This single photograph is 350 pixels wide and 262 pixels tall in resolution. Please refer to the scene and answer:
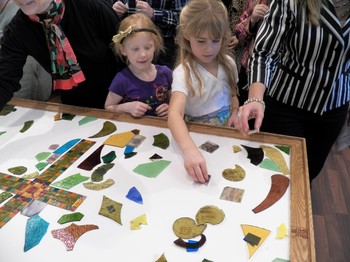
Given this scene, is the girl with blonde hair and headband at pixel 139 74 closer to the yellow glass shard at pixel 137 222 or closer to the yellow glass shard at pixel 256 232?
the yellow glass shard at pixel 137 222

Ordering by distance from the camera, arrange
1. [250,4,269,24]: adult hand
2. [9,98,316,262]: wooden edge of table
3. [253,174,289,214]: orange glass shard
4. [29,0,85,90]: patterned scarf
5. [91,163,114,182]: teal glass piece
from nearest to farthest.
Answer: [9,98,316,262]: wooden edge of table, [253,174,289,214]: orange glass shard, [91,163,114,182]: teal glass piece, [29,0,85,90]: patterned scarf, [250,4,269,24]: adult hand

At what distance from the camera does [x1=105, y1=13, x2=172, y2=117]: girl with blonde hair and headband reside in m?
1.29

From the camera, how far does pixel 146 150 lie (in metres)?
1.04

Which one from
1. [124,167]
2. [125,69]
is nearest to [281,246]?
[124,167]

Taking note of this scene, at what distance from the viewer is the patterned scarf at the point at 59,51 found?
1200 mm

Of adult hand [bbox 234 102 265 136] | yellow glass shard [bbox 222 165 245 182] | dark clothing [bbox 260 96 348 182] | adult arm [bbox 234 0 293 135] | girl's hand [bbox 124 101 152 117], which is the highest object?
adult arm [bbox 234 0 293 135]

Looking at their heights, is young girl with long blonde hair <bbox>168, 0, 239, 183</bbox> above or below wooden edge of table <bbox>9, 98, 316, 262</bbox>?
above

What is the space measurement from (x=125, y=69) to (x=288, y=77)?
26.3 inches

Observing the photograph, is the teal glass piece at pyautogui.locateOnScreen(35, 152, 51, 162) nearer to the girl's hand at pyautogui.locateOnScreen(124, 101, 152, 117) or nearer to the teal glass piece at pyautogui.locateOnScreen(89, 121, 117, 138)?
the teal glass piece at pyautogui.locateOnScreen(89, 121, 117, 138)

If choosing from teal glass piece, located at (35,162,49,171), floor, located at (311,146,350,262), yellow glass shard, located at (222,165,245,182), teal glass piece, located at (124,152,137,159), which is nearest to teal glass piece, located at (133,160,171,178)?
teal glass piece, located at (124,152,137,159)

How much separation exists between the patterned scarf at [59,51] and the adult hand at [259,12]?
35.6 inches

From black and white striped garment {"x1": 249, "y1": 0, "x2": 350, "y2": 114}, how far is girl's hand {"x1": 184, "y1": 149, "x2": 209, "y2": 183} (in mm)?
353

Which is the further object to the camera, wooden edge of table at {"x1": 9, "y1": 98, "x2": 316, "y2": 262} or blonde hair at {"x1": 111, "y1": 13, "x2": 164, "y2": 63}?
blonde hair at {"x1": 111, "y1": 13, "x2": 164, "y2": 63}

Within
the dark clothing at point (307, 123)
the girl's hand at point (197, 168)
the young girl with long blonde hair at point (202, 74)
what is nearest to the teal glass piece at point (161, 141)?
the young girl with long blonde hair at point (202, 74)
